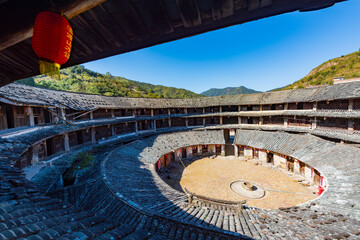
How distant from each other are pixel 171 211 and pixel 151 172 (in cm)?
688

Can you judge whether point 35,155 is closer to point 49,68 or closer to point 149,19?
point 49,68

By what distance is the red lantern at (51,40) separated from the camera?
269 centimetres

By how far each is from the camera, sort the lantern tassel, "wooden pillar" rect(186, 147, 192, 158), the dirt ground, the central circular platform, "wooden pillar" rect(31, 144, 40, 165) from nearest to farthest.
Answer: the lantern tassel → "wooden pillar" rect(31, 144, 40, 165) → the dirt ground → the central circular platform → "wooden pillar" rect(186, 147, 192, 158)

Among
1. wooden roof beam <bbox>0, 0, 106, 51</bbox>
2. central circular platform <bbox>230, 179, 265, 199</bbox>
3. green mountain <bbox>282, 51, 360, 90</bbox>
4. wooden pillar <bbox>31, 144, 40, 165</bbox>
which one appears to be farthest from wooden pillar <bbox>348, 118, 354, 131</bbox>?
green mountain <bbox>282, 51, 360, 90</bbox>

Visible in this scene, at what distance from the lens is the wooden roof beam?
2545 millimetres

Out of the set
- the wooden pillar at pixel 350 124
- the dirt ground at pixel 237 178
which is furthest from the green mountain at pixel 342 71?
the dirt ground at pixel 237 178

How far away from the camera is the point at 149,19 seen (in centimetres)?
296

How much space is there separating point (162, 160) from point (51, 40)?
69.3 ft

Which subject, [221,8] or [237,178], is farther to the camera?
[237,178]

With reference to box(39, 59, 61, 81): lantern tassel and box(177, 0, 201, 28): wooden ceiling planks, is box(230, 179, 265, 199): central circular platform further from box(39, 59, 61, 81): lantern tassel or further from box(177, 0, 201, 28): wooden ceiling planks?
box(39, 59, 61, 81): lantern tassel

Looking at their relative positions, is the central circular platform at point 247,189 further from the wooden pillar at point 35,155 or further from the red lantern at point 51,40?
the wooden pillar at point 35,155

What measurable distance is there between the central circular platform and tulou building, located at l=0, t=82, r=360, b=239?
5.55 metres

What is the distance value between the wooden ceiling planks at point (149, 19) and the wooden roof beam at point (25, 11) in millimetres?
17

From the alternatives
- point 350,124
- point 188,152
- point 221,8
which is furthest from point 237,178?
point 221,8
